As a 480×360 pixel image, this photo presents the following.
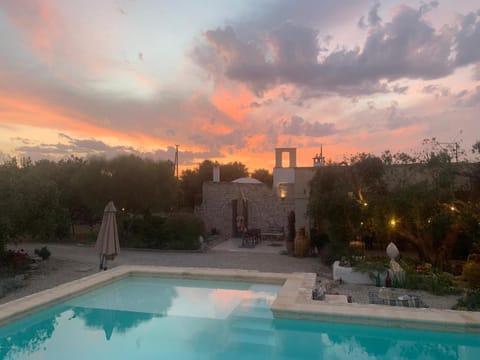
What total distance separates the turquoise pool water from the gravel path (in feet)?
7.45

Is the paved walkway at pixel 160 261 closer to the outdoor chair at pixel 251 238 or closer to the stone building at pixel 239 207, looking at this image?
the outdoor chair at pixel 251 238

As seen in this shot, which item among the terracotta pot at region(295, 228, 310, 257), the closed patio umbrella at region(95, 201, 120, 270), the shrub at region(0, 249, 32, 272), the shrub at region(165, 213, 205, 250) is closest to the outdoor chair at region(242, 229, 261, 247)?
the shrub at region(165, 213, 205, 250)

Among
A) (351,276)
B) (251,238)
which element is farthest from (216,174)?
(351,276)

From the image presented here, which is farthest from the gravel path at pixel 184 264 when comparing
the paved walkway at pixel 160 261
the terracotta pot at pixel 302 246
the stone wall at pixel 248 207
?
the stone wall at pixel 248 207

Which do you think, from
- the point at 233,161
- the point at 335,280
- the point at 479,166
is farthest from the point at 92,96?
the point at 233,161

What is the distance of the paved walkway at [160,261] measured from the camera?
36.3 ft

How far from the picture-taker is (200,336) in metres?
6.26

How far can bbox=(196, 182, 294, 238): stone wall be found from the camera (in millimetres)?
21453

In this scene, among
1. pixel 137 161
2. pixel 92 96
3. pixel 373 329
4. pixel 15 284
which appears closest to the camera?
pixel 373 329

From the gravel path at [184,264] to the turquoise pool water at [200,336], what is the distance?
2.27 meters

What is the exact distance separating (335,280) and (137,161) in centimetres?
1231

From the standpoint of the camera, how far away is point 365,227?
12.3m

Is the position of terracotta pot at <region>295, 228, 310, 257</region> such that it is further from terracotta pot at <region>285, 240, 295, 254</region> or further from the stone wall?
the stone wall

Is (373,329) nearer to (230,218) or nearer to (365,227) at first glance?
(365,227)
